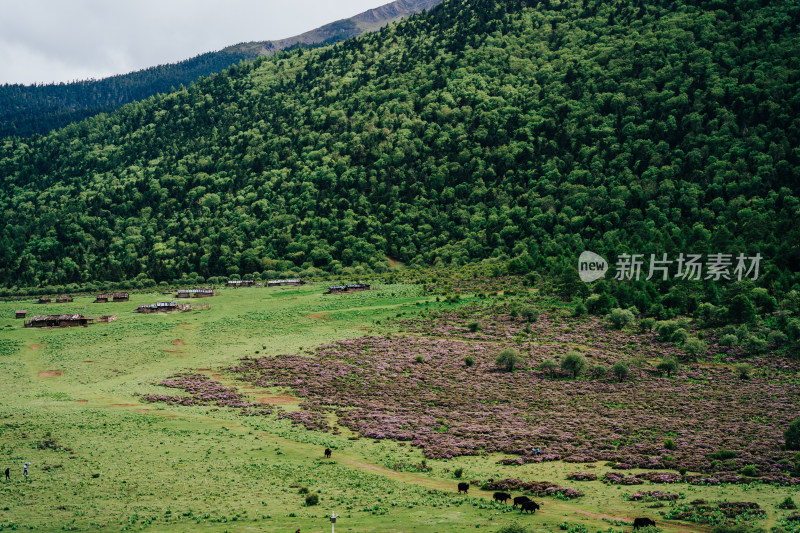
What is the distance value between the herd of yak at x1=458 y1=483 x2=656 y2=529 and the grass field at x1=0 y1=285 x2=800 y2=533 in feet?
2.10

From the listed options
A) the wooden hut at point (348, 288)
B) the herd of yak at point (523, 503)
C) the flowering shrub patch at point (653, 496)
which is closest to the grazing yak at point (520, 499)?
the herd of yak at point (523, 503)

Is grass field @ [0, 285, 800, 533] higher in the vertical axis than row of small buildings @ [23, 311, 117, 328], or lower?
lower

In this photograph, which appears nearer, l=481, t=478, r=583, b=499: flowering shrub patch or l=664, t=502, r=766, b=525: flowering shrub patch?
l=664, t=502, r=766, b=525: flowering shrub patch

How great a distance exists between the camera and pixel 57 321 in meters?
108

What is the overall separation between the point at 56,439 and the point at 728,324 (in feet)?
281

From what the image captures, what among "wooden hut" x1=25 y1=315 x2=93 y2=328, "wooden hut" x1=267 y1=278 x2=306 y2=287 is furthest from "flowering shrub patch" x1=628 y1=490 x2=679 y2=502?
"wooden hut" x1=267 y1=278 x2=306 y2=287

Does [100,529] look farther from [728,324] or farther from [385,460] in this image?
[728,324]

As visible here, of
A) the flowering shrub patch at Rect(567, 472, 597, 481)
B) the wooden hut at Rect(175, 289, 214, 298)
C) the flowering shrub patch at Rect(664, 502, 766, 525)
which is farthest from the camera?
the wooden hut at Rect(175, 289, 214, 298)

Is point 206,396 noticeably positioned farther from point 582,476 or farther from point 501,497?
point 582,476

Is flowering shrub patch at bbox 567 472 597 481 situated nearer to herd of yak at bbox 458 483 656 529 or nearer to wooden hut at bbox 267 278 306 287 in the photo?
herd of yak at bbox 458 483 656 529

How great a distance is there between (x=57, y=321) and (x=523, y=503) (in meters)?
93.0

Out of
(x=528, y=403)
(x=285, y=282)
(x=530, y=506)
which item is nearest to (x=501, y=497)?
(x=530, y=506)

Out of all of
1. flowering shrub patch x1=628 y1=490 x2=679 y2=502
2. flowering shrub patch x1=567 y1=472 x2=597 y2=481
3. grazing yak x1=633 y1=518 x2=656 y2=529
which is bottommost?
flowering shrub patch x1=567 y1=472 x2=597 y2=481

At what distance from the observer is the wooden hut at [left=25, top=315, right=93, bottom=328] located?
107 m
